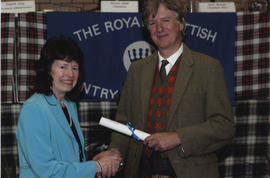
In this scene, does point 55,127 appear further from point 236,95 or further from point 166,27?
point 236,95

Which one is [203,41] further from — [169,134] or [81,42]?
[169,134]

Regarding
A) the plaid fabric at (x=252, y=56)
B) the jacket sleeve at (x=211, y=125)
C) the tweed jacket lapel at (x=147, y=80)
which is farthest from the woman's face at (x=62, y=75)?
the plaid fabric at (x=252, y=56)

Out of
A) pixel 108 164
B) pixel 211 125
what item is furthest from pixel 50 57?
pixel 211 125

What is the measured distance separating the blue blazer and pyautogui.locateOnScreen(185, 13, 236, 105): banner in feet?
4.38

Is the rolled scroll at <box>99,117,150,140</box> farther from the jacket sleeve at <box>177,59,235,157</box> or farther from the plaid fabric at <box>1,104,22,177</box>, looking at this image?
the plaid fabric at <box>1,104,22,177</box>

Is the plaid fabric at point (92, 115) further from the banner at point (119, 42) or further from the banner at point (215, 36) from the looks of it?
the banner at point (215, 36)

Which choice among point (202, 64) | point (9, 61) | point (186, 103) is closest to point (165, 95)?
point (186, 103)

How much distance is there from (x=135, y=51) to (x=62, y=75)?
99 centimetres

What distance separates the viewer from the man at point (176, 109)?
1664 mm

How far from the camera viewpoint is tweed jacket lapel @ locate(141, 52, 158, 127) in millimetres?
1798

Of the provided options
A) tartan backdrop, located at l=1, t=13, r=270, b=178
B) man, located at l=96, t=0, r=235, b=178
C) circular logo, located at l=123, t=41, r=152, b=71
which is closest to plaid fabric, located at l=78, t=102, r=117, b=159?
tartan backdrop, located at l=1, t=13, r=270, b=178

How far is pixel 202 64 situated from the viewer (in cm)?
175

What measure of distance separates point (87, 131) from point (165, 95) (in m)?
1.08

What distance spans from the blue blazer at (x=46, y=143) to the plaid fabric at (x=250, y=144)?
59.0 inches
